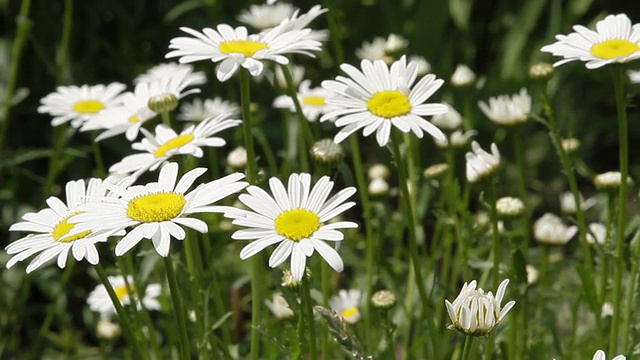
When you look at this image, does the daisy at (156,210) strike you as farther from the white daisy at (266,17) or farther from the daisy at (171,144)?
the white daisy at (266,17)

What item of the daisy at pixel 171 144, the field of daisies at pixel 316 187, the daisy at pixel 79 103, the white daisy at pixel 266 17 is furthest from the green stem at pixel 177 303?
the white daisy at pixel 266 17

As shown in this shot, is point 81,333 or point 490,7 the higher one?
point 490,7

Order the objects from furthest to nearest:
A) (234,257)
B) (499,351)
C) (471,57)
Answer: (471,57)
(234,257)
(499,351)

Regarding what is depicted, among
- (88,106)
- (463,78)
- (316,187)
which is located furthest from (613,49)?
(88,106)

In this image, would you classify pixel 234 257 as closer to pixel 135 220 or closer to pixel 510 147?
pixel 135 220

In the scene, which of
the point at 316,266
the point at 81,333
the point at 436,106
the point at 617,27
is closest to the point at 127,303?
the point at 316,266

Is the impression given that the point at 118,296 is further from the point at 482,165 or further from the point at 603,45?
the point at 603,45
